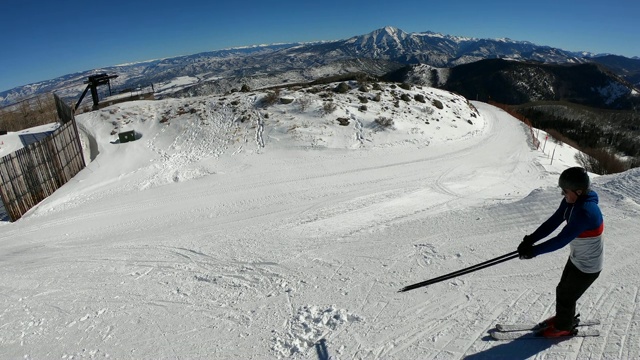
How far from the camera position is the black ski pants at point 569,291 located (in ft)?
12.6

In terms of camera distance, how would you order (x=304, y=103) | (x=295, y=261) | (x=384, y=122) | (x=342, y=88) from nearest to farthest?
(x=295, y=261) → (x=384, y=122) → (x=304, y=103) → (x=342, y=88)

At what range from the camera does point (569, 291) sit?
13.0 feet

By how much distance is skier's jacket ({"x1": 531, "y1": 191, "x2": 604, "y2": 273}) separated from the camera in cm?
347

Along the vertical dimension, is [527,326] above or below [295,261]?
above

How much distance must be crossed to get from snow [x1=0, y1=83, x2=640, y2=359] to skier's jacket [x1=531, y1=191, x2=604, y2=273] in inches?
48.1

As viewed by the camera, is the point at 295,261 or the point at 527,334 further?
the point at 295,261

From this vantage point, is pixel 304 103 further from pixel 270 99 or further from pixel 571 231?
pixel 571 231

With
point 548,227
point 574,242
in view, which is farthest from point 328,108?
point 574,242

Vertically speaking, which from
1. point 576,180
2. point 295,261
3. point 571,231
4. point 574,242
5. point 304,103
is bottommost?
point 295,261

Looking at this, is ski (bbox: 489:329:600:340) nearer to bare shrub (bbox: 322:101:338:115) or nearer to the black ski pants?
the black ski pants

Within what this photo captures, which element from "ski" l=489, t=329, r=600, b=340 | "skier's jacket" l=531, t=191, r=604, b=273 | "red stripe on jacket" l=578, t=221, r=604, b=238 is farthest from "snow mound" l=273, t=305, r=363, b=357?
"red stripe on jacket" l=578, t=221, r=604, b=238

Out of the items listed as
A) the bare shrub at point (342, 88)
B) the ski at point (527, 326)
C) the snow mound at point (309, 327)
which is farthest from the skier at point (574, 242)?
the bare shrub at point (342, 88)

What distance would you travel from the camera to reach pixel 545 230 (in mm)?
4094

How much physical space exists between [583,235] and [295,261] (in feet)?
17.4
